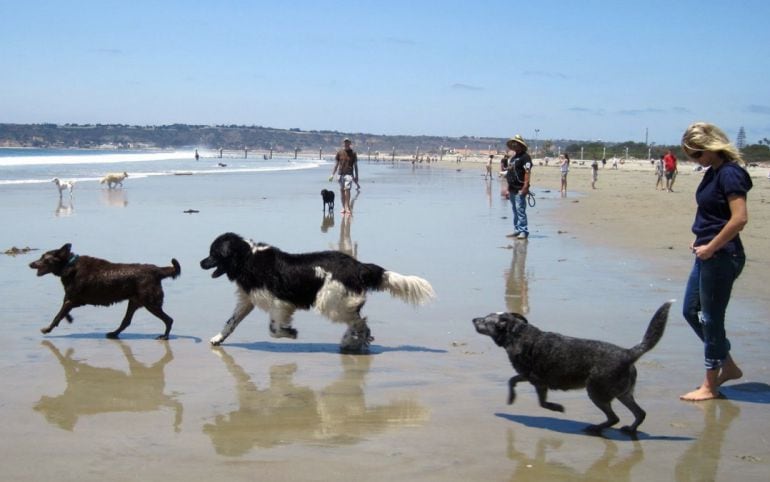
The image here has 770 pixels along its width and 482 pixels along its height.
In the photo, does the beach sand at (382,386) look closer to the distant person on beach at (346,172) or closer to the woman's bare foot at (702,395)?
the woman's bare foot at (702,395)

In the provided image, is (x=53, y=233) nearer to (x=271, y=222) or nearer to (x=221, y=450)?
(x=271, y=222)

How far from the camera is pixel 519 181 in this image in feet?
50.3

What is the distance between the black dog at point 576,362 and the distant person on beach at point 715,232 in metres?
0.76

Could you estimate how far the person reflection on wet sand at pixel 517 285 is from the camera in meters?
9.16

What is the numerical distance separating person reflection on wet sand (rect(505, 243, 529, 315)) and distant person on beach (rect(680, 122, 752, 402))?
309 centimetres

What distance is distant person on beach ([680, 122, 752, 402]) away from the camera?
5.55m

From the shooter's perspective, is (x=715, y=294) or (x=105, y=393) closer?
(x=715, y=294)

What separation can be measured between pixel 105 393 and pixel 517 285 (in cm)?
583

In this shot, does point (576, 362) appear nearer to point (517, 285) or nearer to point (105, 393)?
point (105, 393)

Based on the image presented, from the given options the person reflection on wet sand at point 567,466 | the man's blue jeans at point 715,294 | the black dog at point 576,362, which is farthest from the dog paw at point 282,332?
the man's blue jeans at point 715,294

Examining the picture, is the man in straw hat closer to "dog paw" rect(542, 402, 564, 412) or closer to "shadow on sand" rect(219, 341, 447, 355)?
"shadow on sand" rect(219, 341, 447, 355)

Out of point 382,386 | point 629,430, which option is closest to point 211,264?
point 382,386

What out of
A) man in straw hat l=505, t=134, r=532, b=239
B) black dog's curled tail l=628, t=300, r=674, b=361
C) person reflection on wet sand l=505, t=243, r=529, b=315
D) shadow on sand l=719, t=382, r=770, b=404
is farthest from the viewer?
man in straw hat l=505, t=134, r=532, b=239

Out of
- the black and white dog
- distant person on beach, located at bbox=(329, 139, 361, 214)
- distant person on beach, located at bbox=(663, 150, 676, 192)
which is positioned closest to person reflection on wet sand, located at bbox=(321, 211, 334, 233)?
distant person on beach, located at bbox=(329, 139, 361, 214)
